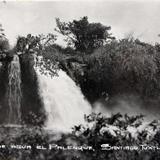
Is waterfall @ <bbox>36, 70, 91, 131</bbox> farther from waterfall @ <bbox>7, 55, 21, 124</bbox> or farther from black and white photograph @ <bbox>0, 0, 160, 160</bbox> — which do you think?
waterfall @ <bbox>7, 55, 21, 124</bbox>

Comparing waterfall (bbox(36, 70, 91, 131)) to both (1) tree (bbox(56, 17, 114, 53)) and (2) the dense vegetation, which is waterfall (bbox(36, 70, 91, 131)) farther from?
(1) tree (bbox(56, 17, 114, 53))

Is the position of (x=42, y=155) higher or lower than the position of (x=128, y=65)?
lower

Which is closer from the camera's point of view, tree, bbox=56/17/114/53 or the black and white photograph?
the black and white photograph

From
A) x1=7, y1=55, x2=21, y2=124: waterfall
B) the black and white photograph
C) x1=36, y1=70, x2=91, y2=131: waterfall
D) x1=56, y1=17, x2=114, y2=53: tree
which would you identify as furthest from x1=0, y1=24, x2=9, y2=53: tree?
x1=56, y1=17, x2=114, y2=53: tree

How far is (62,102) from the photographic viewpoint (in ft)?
16.5

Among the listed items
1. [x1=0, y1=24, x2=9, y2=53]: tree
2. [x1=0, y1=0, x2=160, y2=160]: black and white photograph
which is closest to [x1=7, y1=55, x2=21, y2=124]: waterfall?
[x1=0, y1=0, x2=160, y2=160]: black and white photograph

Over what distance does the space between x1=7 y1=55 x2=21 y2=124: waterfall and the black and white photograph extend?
1cm

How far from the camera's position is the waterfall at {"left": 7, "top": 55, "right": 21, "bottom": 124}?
197 inches

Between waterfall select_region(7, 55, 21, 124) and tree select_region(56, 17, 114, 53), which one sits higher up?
tree select_region(56, 17, 114, 53)

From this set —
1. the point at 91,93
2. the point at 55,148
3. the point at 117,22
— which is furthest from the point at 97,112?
the point at 117,22

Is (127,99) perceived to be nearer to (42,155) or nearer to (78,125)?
(78,125)

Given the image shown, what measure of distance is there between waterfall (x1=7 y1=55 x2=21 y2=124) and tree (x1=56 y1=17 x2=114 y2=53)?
0.58 metres

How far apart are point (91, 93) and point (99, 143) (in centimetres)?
53

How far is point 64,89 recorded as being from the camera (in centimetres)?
505
